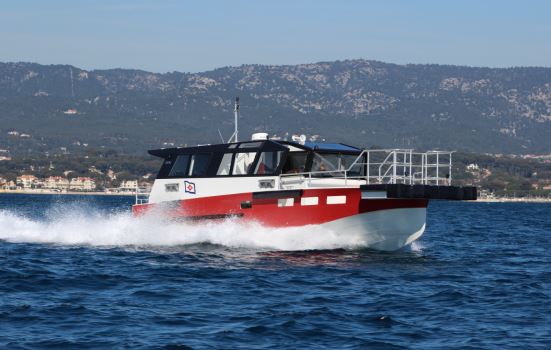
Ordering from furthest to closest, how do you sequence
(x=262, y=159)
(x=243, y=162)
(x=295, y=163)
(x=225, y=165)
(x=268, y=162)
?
(x=225, y=165) → (x=243, y=162) → (x=295, y=163) → (x=262, y=159) → (x=268, y=162)

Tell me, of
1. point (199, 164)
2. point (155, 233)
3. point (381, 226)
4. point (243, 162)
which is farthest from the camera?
point (155, 233)

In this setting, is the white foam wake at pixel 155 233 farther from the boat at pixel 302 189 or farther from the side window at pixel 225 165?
the side window at pixel 225 165

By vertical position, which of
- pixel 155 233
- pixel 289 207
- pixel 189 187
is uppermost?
pixel 189 187

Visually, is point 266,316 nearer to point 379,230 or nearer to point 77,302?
point 77,302

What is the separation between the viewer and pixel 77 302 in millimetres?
17766

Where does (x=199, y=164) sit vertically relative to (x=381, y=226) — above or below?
above

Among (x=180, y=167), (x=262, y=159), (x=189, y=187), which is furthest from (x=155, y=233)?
(x=262, y=159)

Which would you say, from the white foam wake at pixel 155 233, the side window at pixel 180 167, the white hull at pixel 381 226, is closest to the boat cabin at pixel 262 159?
the side window at pixel 180 167

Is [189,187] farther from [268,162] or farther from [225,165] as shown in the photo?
[268,162]

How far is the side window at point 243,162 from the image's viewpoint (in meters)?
27.5

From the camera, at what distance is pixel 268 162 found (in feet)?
88.4

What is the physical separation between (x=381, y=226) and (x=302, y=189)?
2.32m

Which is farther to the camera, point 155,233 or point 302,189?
point 155,233

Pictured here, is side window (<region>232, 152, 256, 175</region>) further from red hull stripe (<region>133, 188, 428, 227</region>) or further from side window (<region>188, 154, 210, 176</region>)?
side window (<region>188, 154, 210, 176</region>)
